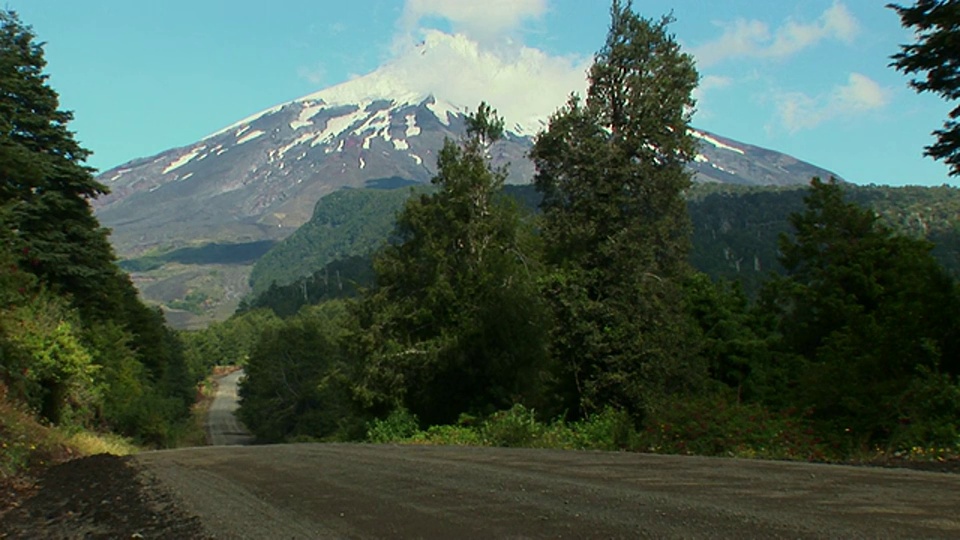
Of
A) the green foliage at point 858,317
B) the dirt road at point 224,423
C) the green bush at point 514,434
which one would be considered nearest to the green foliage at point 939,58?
the green foliage at point 858,317

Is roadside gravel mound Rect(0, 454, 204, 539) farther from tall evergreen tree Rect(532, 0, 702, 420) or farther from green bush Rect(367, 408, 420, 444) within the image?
green bush Rect(367, 408, 420, 444)

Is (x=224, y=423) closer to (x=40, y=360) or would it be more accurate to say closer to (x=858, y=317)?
(x=40, y=360)

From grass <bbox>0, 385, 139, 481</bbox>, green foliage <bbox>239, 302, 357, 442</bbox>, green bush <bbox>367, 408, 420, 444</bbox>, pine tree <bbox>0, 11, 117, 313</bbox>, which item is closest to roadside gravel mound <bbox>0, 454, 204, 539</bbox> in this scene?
grass <bbox>0, 385, 139, 481</bbox>

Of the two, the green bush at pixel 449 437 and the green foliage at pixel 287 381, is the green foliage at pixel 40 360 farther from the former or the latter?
the green foliage at pixel 287 381

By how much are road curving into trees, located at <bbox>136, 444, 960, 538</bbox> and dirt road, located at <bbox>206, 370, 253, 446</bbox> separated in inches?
2971

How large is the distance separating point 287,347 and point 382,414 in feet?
209

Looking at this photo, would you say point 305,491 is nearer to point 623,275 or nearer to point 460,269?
point 623,275

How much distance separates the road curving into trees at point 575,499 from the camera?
6359mm

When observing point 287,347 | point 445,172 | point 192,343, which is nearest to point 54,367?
point 445,172

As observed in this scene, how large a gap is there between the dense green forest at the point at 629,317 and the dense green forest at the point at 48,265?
37.7 ft

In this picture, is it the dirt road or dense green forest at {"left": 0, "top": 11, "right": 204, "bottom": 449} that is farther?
the dirt road

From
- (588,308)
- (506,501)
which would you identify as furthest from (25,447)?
(588,308)

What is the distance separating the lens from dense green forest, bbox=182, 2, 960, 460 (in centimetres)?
1722

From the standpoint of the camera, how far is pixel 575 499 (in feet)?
25.7
